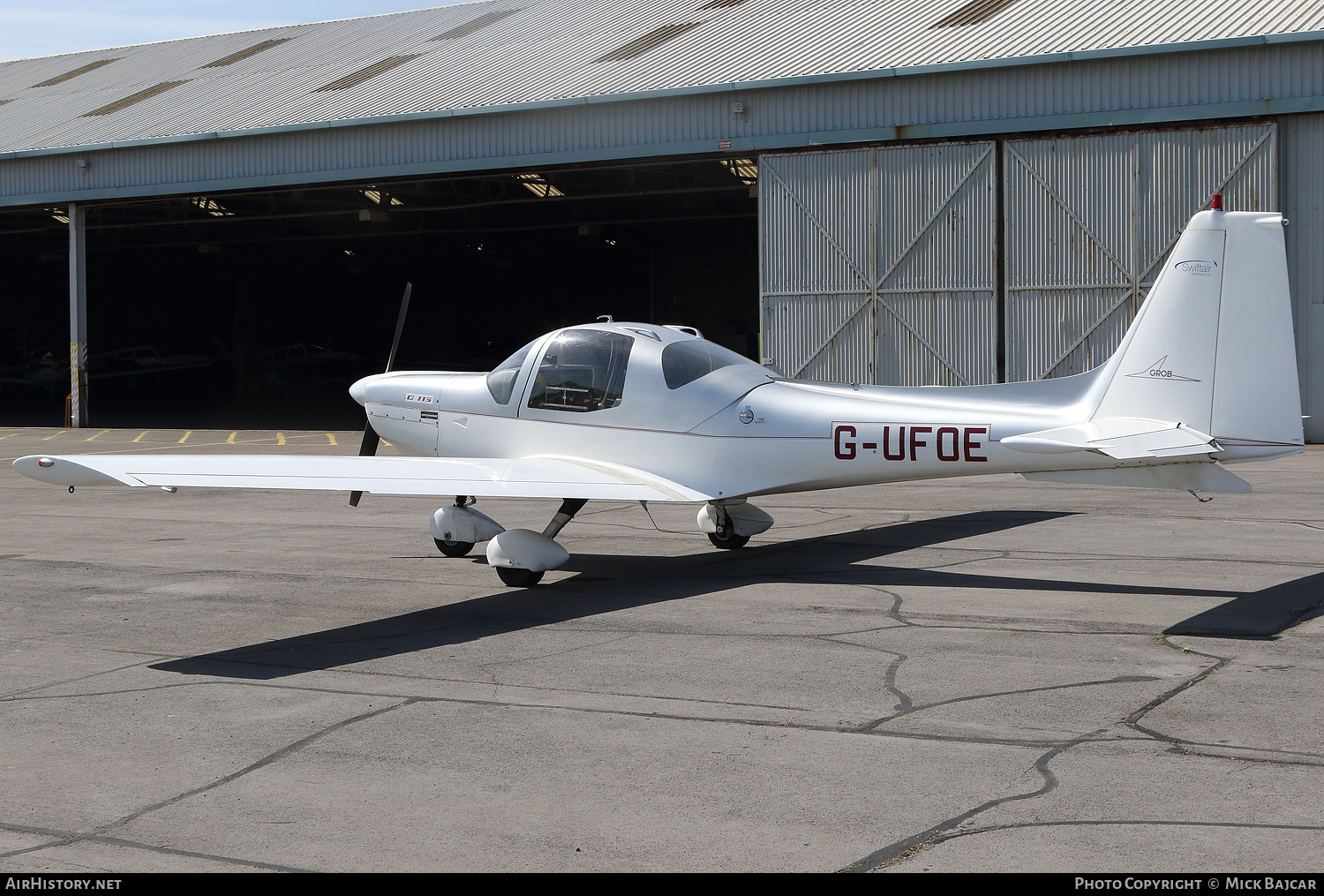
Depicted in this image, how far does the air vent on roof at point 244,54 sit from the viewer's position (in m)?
39.6

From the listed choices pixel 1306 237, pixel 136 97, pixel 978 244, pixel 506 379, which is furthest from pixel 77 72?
pixel 506 379

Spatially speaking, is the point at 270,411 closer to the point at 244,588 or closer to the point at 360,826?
the point at 244,588

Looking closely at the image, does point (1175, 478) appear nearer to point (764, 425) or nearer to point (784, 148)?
point (764, 425)

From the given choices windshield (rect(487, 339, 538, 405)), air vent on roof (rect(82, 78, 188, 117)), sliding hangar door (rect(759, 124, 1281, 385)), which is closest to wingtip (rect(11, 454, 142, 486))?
windshield (rect(487, 339, 538, 405))

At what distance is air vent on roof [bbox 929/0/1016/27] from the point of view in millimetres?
26844

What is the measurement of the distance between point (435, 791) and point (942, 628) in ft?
13.6

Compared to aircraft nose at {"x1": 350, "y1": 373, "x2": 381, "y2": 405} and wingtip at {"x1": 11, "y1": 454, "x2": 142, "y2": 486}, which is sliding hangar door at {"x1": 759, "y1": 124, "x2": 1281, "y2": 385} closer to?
aircraft nose at {"x1": 350, "y1": 373, "x2": 381, "y2": 405}

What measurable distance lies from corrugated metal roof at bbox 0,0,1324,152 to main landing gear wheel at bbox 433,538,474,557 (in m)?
16.6

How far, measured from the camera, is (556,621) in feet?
29.6

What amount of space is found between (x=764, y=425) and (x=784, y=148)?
672 inches

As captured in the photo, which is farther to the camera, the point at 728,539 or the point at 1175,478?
the point at 728,539

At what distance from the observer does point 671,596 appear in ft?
32.4

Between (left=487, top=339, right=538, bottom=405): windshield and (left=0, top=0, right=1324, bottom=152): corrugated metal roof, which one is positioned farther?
(left=0, top=0, right=1324, bottom=152): corrugated metal roof

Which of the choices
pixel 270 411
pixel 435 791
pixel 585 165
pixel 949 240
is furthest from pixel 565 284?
pixel 435 791
